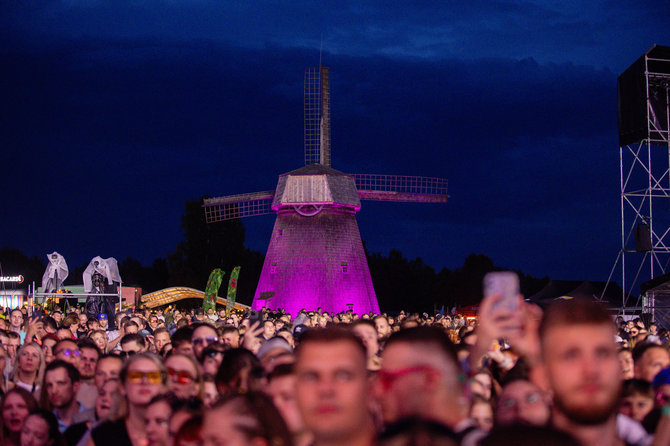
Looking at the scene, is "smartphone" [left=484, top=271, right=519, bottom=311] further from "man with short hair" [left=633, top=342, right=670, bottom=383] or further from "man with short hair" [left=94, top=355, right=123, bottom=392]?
"man with short hair" [left=94, top=355, right=123, bottom=392]

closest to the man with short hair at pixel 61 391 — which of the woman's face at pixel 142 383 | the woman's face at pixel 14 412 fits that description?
the woman's face at pixel 14 412

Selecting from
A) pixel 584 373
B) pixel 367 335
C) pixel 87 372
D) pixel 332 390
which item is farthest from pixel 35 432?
pixel 584 373

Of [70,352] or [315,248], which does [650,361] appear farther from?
[315,248]

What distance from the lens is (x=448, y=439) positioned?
2793 millimetres

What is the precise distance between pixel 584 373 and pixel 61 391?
16.2 ft

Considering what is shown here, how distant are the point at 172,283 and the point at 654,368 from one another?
7135 centimetres

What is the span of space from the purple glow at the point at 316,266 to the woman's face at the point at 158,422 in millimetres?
34323

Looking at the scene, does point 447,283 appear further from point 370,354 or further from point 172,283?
point 370,354

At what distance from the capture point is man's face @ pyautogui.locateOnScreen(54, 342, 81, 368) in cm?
805

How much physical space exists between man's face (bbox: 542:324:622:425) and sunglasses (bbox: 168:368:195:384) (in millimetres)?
3297

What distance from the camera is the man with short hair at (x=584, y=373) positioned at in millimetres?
3012

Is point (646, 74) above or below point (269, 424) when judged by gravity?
above

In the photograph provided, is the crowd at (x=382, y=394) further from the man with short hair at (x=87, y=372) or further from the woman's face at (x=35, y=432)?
the man with short hair at (x=87, y=372)

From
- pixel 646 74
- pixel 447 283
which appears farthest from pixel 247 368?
pixel 447 283
